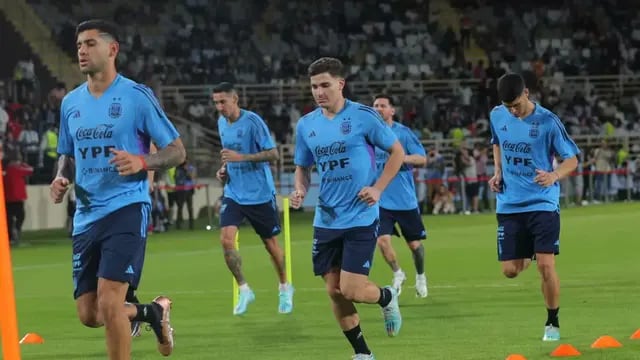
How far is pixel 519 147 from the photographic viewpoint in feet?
41.6

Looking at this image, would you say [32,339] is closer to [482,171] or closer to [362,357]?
[362,357]

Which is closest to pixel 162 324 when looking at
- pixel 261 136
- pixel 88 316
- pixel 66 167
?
pixel 88 316

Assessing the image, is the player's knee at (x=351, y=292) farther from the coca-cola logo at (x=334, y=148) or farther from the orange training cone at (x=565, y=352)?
the orange training cone at (x=565, y=352)

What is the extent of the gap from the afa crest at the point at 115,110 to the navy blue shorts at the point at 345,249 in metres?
2.58

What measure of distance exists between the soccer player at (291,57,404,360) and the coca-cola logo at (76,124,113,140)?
2.31 m

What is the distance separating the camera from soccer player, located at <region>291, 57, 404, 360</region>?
35.9 feet

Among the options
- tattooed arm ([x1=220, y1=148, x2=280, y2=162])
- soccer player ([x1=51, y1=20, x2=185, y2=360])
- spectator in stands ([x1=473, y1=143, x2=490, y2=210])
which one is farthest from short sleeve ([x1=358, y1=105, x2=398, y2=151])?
spectator in stands ([x1=473, y1=143, x2=490, y2=210])

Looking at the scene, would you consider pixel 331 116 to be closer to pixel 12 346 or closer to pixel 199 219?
pixel 12 346

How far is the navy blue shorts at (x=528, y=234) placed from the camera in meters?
12.5

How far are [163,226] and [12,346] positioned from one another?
28791 millimetres

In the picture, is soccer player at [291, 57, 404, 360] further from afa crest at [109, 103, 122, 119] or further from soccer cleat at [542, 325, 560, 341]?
afa crest at [109, 103, 122, 119]

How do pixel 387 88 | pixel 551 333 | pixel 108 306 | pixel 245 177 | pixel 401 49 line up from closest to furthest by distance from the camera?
pixel 108 306, pixel 551 333, pixel 245 177, pixel 387 88, pixel 401 49

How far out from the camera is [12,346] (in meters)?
5.40

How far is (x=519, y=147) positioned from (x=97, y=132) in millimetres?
4833
